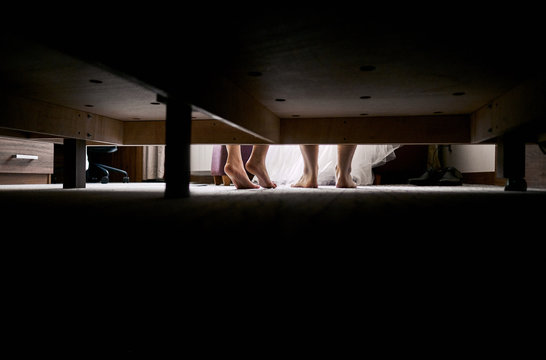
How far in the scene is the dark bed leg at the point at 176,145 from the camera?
0.89 meters

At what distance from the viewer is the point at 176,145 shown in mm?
892

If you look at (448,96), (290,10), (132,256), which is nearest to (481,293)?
(132,256)

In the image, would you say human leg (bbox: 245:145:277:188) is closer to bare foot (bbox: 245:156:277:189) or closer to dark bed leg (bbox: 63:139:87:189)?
bare foot (bbox: 245:156:277:189)

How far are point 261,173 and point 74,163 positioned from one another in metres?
0.89

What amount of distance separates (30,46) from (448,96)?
4.23ft

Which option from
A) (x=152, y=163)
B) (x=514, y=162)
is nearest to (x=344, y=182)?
(x=514, y=162)

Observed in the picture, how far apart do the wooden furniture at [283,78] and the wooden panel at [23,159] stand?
2.97 ft

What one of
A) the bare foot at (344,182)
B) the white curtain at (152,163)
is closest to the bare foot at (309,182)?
the bare foot at (344,182)

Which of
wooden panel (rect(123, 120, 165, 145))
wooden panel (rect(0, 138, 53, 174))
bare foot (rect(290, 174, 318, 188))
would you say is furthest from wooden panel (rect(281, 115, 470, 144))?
wooden panel (rect(0, 138, 53, 174))

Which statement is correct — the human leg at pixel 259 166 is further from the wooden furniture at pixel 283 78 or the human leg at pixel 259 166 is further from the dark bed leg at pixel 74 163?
the dark bed leg at pixel 74 163

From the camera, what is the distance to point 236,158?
6.28ft

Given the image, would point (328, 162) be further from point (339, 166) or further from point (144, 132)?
point (144, 132)

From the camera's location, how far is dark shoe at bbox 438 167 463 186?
2621 millimetres

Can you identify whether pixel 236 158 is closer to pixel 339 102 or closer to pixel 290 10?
pixel 339 102
